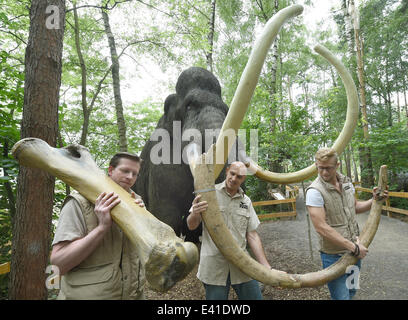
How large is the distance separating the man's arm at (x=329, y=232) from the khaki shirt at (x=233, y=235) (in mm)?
516

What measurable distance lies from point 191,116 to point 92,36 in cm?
474

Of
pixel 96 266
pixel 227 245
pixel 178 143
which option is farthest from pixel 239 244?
pixel 178 143

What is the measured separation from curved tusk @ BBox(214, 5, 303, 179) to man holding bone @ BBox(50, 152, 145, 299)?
676mm

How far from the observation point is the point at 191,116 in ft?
9.66

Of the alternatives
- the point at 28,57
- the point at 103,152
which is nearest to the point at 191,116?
the point at 28,57

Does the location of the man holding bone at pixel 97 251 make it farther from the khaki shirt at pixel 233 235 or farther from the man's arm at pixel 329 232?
the man's arm at pixel 329 232

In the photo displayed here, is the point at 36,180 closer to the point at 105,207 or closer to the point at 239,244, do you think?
the point at 105,207

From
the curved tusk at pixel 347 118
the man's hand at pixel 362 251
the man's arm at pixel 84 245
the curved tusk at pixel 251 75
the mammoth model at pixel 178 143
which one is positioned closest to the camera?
the man's arm at pixel 84 245

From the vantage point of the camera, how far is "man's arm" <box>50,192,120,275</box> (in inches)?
45.5

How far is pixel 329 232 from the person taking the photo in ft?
6.22

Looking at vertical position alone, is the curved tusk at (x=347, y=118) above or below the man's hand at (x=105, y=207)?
above

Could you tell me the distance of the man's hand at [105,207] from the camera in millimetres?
1158

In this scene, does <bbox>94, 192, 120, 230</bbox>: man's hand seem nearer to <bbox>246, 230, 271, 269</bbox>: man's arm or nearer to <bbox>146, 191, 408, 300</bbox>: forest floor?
<bbox>246, 230, 271, 269</bbox>: man's arm

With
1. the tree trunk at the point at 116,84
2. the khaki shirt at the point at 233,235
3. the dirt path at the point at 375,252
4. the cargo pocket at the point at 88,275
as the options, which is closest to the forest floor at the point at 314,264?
the dirt path at the point at 375,252
